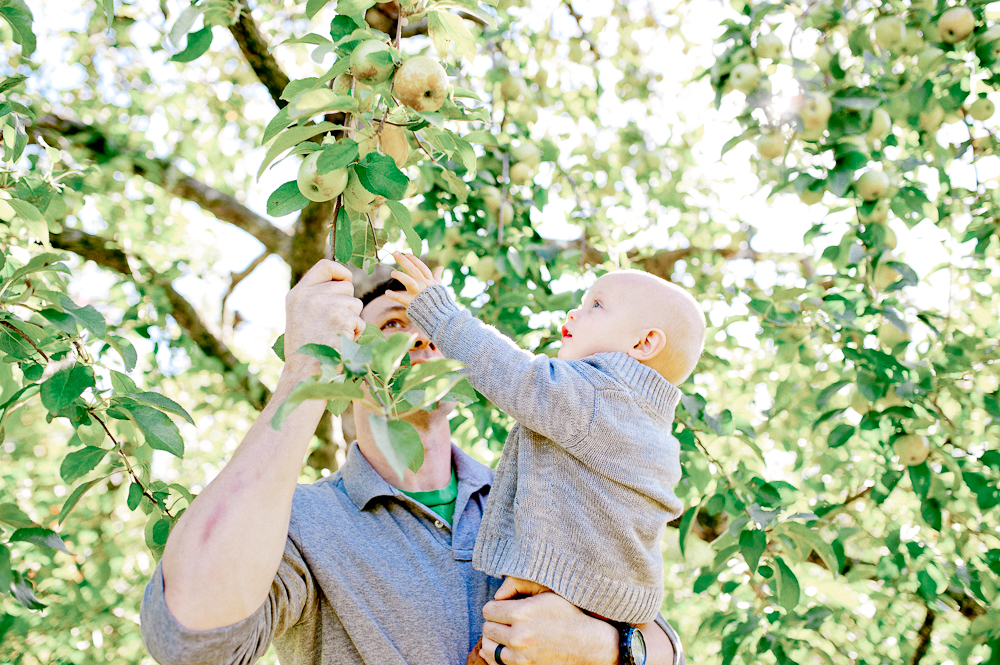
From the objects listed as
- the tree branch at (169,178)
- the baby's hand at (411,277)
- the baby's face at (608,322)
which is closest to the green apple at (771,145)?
the baby's face at (608,322)

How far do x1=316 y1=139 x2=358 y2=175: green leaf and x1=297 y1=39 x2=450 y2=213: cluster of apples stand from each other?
21 millimetres

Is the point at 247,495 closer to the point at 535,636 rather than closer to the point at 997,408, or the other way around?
the point at 535,636

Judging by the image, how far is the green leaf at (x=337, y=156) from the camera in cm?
88

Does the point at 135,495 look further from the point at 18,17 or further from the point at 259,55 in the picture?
the point at 259,55

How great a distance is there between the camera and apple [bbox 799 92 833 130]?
1800 mm

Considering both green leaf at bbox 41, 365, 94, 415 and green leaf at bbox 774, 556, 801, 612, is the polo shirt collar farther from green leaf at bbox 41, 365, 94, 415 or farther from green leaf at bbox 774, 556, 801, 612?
green leaf at bbox 774, 556, 801, 612

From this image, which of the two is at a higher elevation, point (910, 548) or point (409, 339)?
point (409, 339)

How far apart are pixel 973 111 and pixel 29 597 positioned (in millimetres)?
2699

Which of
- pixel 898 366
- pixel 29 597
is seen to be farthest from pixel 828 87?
pixel 29 597

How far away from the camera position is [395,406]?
30.3 inches

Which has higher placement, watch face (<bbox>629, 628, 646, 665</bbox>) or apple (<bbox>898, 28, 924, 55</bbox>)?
apple (<bbox>898, 28, 924, 55</bbox>)

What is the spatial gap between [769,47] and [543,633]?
1602 mm

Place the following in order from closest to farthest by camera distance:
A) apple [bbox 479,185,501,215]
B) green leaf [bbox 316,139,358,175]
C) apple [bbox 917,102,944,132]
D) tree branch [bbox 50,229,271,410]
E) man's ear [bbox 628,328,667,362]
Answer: green leaf [bbox 316,139,358,175] → man's ear [bbox 628,328,667,362] → apple [bbox 917,102,944,132] → apple [bbox 479,185,501,215] → tree branch [bbox 50,229,271,410]

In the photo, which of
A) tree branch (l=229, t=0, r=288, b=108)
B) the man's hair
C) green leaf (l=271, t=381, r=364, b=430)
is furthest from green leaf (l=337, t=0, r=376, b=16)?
tree branch (l=229, t=0, r=288, b=108)
